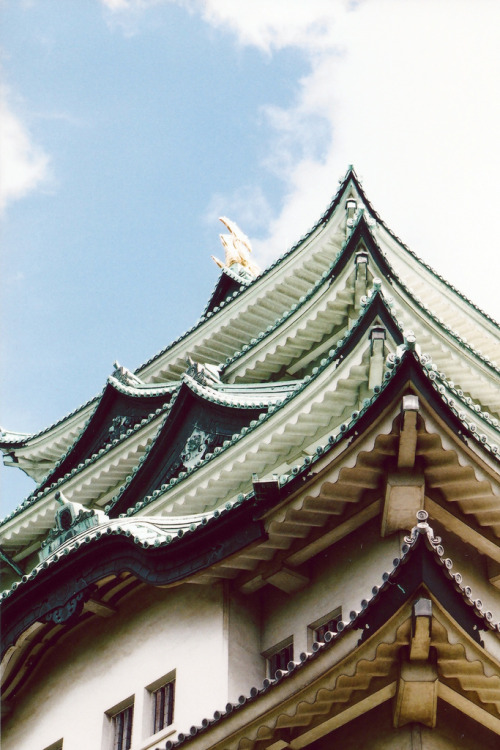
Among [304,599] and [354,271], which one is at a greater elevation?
[354,271]

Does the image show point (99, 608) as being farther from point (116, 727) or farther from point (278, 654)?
point (278, 654)

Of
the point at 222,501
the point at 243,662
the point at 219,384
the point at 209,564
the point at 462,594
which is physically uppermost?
the point at 219,384

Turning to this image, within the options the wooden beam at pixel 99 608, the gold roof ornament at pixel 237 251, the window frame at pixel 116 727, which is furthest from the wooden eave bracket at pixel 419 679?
the gold roof ornament at pixel 237 251

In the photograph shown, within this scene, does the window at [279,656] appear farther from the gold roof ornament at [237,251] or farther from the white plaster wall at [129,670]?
the gold roof ornament at [237,251]

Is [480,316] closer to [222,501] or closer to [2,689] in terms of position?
[222,501]

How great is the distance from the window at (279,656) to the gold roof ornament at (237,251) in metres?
14.7

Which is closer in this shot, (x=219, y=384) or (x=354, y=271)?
(x=354, y=271)

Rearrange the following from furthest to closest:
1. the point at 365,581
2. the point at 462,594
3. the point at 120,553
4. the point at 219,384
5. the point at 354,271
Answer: the point at 219,384, the point at 354,271, the point at 120,553, the point at 365,581, the point at 462,594

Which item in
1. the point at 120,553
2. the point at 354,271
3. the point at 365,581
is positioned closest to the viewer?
the point at 365,581

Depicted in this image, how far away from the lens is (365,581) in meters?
14.4

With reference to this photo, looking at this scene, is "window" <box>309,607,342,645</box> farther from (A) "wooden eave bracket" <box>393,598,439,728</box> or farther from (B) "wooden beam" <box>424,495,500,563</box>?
(A) "wooden eave bracket" <box>393,598,439,728</box>

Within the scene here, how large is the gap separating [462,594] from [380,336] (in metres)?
5.37

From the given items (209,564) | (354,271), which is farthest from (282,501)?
(354,271)

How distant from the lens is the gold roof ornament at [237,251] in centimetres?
2958
